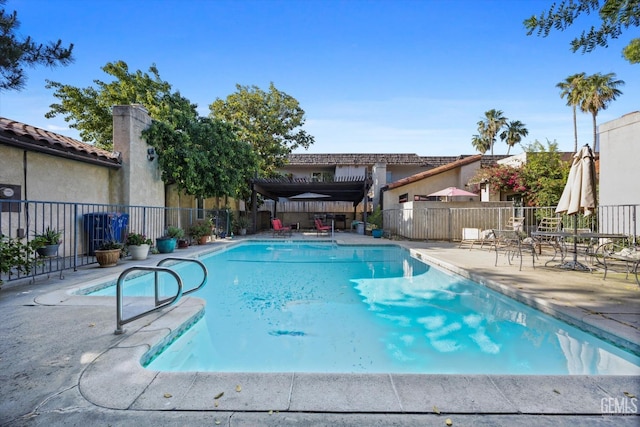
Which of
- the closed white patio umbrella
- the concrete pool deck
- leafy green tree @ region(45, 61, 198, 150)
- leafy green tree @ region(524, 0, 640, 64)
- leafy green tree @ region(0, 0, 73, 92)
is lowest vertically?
the concrete pool deck

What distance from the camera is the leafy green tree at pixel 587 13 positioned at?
287 centimetres

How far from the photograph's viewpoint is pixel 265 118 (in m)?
20.9

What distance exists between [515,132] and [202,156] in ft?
122

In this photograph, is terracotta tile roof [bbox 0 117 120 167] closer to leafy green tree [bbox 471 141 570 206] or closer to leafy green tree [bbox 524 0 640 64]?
leafy green tree [bbox 524 0 640 64]

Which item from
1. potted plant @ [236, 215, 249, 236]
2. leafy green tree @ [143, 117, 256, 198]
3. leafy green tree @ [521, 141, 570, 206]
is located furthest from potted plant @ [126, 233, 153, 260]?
leafy green tree @ [521, 141, 570, 206]

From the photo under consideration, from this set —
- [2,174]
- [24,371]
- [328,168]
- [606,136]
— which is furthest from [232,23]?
[328,168]

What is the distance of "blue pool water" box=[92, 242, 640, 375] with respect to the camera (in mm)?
3529

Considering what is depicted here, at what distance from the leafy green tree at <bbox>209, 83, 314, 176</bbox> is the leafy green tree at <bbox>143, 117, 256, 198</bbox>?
15.2ft

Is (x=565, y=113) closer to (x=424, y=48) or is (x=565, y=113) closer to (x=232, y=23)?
(x=424, y=48)

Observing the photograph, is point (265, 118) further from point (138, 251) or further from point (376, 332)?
point (376, 332)

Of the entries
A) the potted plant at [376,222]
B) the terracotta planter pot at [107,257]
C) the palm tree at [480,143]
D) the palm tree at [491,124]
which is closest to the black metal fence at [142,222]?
the terracotta planter pot at [107,257]

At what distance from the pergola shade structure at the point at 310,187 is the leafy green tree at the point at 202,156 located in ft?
9.85

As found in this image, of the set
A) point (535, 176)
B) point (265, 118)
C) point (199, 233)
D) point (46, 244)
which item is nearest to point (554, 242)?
point (535, 176)

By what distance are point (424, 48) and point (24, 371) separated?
11394 mm
